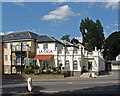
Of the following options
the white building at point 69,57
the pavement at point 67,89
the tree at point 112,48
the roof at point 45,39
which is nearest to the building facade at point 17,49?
the roof at point 45,39

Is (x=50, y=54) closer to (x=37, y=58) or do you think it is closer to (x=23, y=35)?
(x=37, y=58)

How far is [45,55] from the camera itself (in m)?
35.8

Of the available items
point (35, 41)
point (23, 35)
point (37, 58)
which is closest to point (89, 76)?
point (37, 58)

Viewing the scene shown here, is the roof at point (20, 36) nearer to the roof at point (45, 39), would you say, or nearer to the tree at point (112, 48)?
the roof at point (45, 39)

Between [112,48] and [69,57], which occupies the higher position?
[112,48]

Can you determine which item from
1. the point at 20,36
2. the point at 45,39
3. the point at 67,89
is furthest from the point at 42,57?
the point at 67,89

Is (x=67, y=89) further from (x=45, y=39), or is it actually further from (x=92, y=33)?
(x=92, y=33)

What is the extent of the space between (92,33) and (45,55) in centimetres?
2269

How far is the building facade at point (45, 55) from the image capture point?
33.2 m

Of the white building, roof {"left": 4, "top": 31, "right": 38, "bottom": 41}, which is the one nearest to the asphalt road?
the white building

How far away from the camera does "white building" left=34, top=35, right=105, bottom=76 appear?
33031 mm

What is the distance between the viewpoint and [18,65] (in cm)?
3584

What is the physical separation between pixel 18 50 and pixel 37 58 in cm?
497

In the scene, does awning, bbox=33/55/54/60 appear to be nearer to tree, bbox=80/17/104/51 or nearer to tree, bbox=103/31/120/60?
tree, bbox=80/17/104/51
